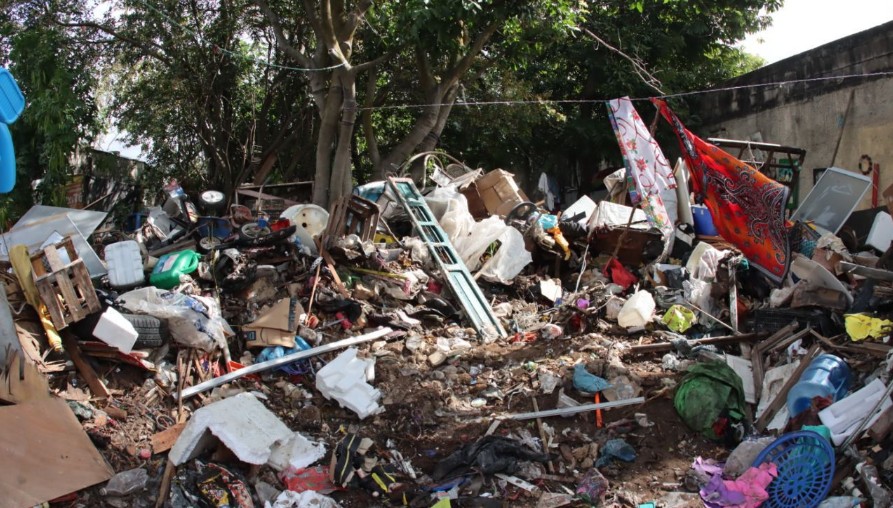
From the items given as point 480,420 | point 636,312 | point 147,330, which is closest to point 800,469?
point 480,420

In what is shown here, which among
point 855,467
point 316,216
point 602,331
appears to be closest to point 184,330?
point 316,216

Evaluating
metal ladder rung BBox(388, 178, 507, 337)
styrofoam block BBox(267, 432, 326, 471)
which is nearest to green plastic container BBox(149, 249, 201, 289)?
styrofoam block BBox(267, 432, 326, 471)

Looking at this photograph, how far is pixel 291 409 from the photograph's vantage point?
5.53 meters

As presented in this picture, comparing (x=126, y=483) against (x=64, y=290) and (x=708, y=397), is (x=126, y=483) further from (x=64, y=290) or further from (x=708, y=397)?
(x=708, y=397)

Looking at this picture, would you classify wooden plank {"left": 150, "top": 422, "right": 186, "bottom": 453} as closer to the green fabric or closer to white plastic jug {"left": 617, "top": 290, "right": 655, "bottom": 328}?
the green fabric

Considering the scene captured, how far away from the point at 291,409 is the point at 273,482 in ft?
2.98

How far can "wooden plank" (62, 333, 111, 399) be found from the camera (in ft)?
17.0

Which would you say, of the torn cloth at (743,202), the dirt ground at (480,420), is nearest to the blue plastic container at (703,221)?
the torn cloth at (743,202)

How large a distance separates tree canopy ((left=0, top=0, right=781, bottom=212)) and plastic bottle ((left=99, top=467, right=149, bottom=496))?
5360 millimetres

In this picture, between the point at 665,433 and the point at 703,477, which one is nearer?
the point at 703,477

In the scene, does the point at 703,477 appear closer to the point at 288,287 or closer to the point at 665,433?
the point at 665,433

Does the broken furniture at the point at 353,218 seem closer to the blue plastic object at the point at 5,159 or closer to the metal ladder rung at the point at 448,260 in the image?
A: the metal ladder rung at the point at 448,260

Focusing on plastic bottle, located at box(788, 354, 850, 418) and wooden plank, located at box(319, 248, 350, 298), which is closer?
plastic bottle, located at box(788, 354, 850, 418)

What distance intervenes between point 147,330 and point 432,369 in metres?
2.38
